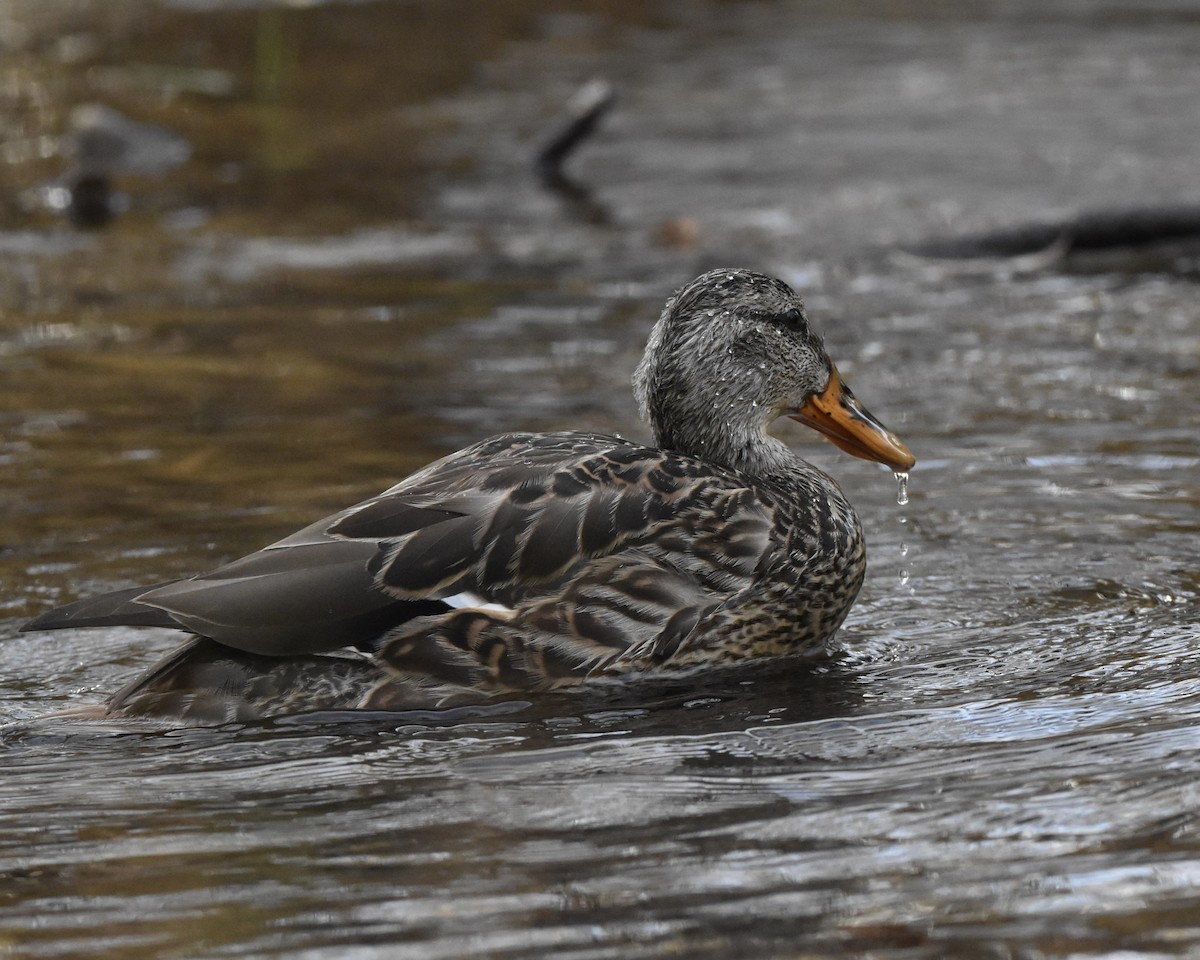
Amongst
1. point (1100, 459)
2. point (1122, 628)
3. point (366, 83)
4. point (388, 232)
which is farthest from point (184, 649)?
point (366, 83)

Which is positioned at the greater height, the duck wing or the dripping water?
the duck wing

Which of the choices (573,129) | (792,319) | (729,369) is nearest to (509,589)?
(729,369)

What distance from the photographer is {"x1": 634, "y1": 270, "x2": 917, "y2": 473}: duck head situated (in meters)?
6.63

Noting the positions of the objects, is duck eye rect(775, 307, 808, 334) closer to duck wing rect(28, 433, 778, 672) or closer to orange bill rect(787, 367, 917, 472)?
orange bill rect(787, 367, 917, 472)

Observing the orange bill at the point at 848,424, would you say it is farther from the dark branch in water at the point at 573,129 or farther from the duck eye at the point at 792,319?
the dark branch in water at the point at 573,129

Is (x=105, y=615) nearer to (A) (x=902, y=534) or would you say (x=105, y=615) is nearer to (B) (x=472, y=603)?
(B) (x=472, y=603)

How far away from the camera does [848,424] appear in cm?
698

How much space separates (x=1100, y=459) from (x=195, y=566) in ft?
11.8

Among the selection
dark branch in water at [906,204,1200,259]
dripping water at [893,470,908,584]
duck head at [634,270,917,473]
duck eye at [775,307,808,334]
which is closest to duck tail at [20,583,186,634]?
duck head at [634,270,917,473]

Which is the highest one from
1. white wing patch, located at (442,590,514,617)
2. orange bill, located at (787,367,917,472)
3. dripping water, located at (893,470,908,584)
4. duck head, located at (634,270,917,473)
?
duck head, located at (634,270,917,473)

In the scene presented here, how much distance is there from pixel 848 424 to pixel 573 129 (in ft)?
24.9

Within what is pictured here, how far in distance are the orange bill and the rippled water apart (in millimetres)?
429

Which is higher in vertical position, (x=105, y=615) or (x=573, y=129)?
(x=573, y=129)

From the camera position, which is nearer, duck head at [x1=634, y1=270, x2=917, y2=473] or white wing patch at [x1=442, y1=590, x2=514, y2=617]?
white wing patch at [x1=442, y1=590, x2=514, y2=617]
